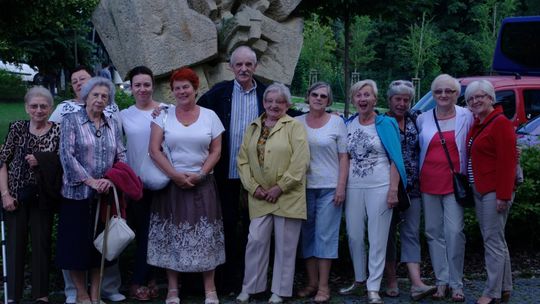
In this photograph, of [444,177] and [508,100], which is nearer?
[444,177]

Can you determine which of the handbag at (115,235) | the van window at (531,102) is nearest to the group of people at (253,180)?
the handbag at (115,235)

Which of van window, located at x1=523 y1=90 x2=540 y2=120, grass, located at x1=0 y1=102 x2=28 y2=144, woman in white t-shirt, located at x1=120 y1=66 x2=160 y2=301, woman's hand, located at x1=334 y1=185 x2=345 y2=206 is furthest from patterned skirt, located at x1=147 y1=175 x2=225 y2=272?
grass, located at x1=0 y1=102 x2=28 y2=144

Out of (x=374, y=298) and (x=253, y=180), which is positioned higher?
(x=253, y=180)

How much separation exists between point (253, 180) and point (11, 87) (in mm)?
28873

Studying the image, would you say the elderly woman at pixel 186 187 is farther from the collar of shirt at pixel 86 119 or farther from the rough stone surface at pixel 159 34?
the rough stone surface at pixel 159 34

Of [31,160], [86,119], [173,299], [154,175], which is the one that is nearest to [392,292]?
[173,299]

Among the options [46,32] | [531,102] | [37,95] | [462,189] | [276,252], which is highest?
[46,32]

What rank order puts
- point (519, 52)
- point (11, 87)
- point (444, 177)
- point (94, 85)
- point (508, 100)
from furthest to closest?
point (11, 87), point (519, 52), point (508, 100), point (444, 177), point (94, 85)

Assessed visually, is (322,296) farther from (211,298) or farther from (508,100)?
(508,100)

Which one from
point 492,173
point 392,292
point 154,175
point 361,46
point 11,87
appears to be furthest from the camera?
point 361,46

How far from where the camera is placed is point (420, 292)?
234 inches

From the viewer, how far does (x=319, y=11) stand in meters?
9.67

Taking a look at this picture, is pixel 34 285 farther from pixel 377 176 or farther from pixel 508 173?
pixel 508 173

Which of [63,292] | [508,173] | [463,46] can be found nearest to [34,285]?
[63,292]
